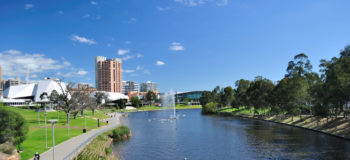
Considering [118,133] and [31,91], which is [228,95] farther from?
[31,91]

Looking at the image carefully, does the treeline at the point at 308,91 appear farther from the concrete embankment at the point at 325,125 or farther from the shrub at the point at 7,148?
the shrub at the point at 7,148

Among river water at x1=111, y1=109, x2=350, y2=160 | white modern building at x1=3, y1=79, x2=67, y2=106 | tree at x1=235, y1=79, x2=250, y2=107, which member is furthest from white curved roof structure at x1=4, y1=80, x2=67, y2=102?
river water at x1=111, y1=109, x2=350, y2=160

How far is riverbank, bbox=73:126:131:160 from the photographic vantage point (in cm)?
3166

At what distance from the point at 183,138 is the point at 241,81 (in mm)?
99823

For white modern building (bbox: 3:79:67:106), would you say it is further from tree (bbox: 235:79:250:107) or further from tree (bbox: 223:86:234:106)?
tree (bbox: 235:79:250:107)

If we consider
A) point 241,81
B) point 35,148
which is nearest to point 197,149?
point 35,148

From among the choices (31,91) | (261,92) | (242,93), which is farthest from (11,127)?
(31,91)

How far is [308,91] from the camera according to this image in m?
75.4

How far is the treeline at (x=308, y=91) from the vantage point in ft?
164

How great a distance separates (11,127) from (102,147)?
1510 centimetres

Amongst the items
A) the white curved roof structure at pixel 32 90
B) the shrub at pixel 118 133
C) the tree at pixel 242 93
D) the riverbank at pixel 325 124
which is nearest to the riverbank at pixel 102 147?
the shrub at pixel 118 133

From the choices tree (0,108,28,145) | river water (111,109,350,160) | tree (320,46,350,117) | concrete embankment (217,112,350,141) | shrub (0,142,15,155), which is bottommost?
river water (111,109,350,160)

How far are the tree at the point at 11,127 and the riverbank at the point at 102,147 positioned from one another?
23.0 ft

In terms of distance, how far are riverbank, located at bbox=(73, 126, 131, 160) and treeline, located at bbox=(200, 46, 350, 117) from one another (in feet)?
142
